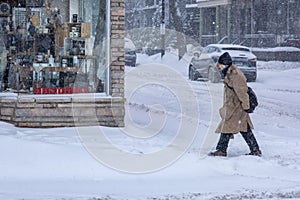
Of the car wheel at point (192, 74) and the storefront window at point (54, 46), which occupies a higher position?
the storefront window at point (54, 46)

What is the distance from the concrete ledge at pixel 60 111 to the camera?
36.5 ft

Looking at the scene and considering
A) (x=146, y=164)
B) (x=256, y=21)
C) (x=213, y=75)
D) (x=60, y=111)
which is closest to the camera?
(x=146, y=164)

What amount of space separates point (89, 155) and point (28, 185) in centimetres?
140

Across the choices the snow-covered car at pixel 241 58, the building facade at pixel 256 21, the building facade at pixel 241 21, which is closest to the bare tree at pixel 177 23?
the building facade at pixel 241 21

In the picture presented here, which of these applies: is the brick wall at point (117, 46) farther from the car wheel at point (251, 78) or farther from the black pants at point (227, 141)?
the car wheel at point (251, 78)

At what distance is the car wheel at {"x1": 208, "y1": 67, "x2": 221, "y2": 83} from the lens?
24438 mm

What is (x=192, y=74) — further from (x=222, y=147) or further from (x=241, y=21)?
(x=222, y=147)

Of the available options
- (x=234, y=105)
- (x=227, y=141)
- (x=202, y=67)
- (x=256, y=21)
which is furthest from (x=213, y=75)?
(x=227, y=141)

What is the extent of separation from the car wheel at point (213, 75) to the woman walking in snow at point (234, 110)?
14269 millimetres

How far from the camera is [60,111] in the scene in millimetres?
11219

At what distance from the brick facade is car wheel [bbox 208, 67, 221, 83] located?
1311cm

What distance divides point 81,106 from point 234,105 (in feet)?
9.41

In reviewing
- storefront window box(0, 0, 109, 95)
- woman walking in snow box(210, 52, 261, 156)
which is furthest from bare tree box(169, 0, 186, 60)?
woman walking in snow box(210, 52, 261, 156)

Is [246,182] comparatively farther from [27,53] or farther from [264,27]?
[264,27]
